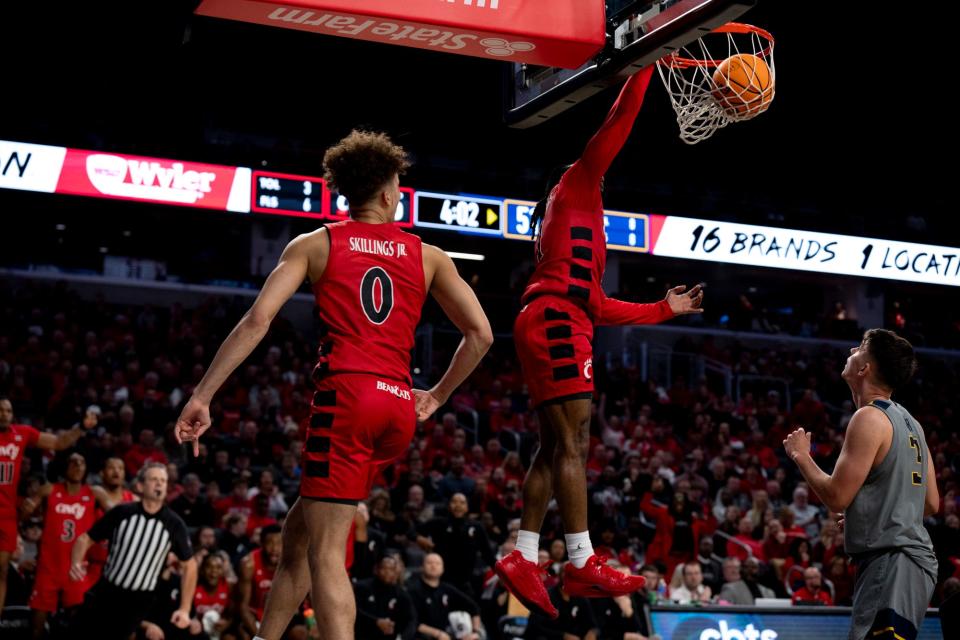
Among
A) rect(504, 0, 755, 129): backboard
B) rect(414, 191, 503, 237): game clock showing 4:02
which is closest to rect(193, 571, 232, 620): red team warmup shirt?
rect(414, 191, 503, 237): game clock showing 4:02

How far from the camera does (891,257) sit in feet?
52.5

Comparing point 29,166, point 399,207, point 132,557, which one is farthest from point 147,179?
point 132,557

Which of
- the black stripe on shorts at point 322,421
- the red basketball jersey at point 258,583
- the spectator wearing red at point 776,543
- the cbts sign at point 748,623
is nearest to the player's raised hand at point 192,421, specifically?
the black stripe on shorts at point 322,421

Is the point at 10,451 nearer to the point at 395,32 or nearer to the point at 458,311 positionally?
the point at 395,32

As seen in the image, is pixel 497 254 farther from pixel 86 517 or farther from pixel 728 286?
pixel 86 517

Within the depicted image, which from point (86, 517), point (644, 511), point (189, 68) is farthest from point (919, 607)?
point (189, 68)

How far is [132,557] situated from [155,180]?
6.14 m

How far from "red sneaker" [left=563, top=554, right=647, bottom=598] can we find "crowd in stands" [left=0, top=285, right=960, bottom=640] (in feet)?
14.3

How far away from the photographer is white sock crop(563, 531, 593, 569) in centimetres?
543

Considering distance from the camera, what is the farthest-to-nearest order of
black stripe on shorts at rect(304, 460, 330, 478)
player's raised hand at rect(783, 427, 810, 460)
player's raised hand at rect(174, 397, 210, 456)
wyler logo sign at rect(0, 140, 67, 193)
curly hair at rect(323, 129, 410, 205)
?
wyler logo sign at rect(0, 140, 67, 193) → player's raised hand at rect(783, 427, 810, 460) → curly hair at rect(323, 129, 410, 205) → black stripe on shorts at rect(304, 460, 330, 478) → player's raised hand at rect(174, 397, 210, 456)

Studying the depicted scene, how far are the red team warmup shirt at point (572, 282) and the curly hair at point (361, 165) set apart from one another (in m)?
1.22

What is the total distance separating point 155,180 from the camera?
13539 mm

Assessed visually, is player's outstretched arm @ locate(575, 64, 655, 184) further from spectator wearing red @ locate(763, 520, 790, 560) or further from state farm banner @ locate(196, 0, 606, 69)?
spectator wearing red @ locate(763, 520, 790, 560)

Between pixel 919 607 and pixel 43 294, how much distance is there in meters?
17.3
